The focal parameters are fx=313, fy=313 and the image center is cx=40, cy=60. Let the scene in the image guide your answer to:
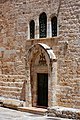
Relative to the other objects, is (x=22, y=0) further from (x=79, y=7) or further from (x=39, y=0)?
(x=79, y=7)

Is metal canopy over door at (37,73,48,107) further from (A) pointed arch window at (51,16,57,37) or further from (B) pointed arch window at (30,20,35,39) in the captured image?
(A) pointed arch window at (51,16,57,37)

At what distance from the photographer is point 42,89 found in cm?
1448

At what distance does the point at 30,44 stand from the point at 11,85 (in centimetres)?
229

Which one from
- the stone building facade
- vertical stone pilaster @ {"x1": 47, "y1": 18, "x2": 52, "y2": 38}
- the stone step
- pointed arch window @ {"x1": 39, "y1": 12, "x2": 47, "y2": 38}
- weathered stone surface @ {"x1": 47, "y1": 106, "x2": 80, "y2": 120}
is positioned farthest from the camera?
A: pointed arch window @ {"x1": 39, "y1": 12, "x2": 47, "y2": 38}

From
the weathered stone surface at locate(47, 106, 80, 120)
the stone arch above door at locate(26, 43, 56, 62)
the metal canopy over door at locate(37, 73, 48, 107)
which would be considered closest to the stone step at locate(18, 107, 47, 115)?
the metal canopy over door at locate(37, 73, 48, 107)

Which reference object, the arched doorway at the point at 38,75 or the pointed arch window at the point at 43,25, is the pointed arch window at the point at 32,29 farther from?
the arched doorway at the point at 38,75

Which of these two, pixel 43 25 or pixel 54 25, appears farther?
pixel 43 25

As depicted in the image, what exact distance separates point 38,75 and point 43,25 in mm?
2346

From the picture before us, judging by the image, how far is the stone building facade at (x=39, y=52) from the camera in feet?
42.7

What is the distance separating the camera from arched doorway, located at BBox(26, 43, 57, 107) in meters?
14.1

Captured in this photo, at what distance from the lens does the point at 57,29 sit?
44.3 feet

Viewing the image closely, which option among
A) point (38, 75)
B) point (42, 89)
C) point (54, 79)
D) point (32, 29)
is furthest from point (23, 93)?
point (32, 29)

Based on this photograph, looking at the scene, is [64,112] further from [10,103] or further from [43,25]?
[43,25]

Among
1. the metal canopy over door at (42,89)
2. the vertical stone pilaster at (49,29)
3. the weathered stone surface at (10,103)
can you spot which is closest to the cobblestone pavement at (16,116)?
the weathered stone surface at (10,103)
